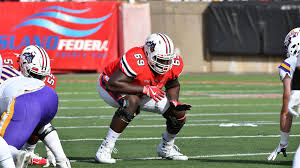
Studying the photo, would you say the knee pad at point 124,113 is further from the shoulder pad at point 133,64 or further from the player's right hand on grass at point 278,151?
the player's right hand on grass at point 278,151

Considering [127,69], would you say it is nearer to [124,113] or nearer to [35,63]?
[124,113]

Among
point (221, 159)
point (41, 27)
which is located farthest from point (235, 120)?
point (41, 27)

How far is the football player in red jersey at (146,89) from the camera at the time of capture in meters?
7.59

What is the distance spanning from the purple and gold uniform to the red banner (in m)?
13.9

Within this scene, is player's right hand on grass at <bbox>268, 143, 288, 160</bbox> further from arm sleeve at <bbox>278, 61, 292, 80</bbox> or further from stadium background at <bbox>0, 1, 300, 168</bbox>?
arm sleeve at <bbox>278, 61, 292, 80</bbox>

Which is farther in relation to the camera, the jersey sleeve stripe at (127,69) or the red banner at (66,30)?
the red banner at (66,30)

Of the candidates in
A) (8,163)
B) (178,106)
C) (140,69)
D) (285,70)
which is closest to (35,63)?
(140,69)

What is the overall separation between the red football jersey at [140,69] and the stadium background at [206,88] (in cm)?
83

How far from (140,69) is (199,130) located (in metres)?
2.89

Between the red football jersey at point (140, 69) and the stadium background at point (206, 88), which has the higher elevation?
the red football jersey at point (140, 69)

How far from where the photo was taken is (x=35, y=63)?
23.8 feet

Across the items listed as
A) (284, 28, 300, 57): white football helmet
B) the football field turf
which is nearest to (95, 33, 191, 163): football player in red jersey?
the football field turf

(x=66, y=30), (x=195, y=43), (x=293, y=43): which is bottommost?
(x=195, y=43)

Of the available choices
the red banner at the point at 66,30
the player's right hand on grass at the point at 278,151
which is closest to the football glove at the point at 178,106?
the player's right hand on grass at the point at 278,151
